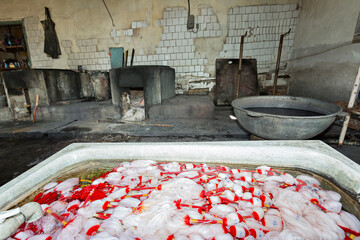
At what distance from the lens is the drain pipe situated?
1.00 m

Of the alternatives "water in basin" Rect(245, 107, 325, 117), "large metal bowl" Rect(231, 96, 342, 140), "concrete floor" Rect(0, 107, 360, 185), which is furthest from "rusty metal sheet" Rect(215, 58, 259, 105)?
"large metal bowl" Rect(231, 96, 342, 140)

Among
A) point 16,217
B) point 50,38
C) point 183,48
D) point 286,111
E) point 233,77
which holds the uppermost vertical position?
point 50,38

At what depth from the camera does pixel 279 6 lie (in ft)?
16.1

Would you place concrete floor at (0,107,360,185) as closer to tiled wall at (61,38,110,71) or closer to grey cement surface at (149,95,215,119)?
grey cement surface at (149,95,215,119)

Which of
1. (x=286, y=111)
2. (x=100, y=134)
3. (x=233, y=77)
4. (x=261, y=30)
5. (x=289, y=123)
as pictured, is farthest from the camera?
(x=233, y=77)

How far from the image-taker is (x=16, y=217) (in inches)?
41.8

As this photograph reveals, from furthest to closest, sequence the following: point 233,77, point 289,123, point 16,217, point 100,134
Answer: point 233,77
point 100,134
point 289,123
point 16,217

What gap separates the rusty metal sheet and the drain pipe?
526 cm

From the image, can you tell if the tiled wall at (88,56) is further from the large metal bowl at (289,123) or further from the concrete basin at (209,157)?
the large metal bowl at (289,123)

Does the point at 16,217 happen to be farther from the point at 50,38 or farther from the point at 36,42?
the point at 36,42

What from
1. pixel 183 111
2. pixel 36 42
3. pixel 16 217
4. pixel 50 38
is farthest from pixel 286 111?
pixel 36 42

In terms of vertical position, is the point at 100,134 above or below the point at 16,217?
below

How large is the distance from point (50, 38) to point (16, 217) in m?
6.83

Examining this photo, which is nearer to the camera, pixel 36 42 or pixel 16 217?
pixel 16 217
